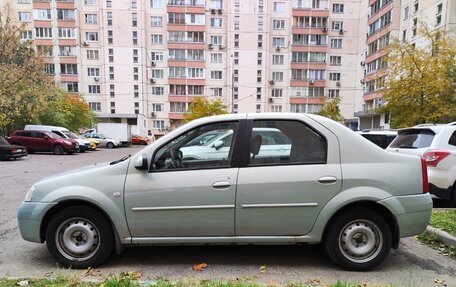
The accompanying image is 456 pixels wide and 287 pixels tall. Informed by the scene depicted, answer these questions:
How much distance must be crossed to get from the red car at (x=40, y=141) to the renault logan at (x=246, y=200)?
64.5ft

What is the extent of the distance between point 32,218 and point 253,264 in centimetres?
269

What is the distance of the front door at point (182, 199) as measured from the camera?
3.31 m

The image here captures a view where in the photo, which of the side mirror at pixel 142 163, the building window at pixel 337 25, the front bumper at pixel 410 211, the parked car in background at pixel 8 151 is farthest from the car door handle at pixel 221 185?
the building window at pixel 337 25

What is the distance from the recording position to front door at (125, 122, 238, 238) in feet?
10.9

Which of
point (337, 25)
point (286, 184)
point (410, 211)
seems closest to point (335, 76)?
point (337, 25)

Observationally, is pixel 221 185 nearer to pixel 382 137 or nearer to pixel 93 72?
pixel 382 137

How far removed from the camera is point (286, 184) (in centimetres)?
329

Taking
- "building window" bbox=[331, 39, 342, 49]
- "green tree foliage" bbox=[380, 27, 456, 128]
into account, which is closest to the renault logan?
"green tree foliage" bbox=[380, 27, 456, 128]

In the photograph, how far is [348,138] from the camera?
11.2 feet

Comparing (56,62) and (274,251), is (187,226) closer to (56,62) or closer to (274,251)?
(274,251)

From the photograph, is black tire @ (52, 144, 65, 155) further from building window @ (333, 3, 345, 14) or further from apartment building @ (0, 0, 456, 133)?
building window @ (333, 3, 345, 14)

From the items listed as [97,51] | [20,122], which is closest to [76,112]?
[20,122]

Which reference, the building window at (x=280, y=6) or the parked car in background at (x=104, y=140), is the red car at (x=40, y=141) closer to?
the parked car in background at (x=104, y=140)

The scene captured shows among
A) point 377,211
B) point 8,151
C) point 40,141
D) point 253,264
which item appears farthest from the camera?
point 40,141
